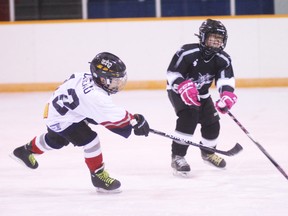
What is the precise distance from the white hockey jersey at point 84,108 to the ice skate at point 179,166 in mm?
501

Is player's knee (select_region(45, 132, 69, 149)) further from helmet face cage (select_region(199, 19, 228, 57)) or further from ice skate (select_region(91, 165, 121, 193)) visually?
helmet face cage (select_region(199, 19, 228, 57))

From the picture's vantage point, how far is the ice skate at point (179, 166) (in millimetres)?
3322

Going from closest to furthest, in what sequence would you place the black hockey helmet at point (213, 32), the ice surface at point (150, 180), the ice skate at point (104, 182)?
1. the ice surface at point (150, 180)
2. the ice skate at point (104, 182)
3. the black hockey helmet at point (213, 32)

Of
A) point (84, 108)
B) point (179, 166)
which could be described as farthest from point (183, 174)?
point (84, 108)

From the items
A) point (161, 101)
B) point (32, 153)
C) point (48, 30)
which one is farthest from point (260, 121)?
point (48, 30)

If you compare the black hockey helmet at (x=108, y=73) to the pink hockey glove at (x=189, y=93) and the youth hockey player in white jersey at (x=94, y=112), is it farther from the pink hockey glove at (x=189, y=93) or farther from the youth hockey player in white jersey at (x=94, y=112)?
the pink hockey glove at (x=189, y=93)

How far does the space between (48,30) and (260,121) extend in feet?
9.83

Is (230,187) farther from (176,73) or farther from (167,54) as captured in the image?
(167,54)

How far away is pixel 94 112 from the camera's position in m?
2.87

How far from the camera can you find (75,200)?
2.90 metres

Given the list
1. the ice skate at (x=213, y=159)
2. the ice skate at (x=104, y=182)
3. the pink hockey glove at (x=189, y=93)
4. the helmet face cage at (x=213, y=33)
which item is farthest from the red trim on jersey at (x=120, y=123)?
the ice skate at (x=213, y=159)

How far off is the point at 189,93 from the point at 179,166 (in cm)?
37

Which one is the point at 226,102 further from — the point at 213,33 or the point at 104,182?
the point at 104,182

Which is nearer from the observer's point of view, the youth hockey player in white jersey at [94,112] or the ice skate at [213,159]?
the youth hockey player in white jersey at [94,112]
